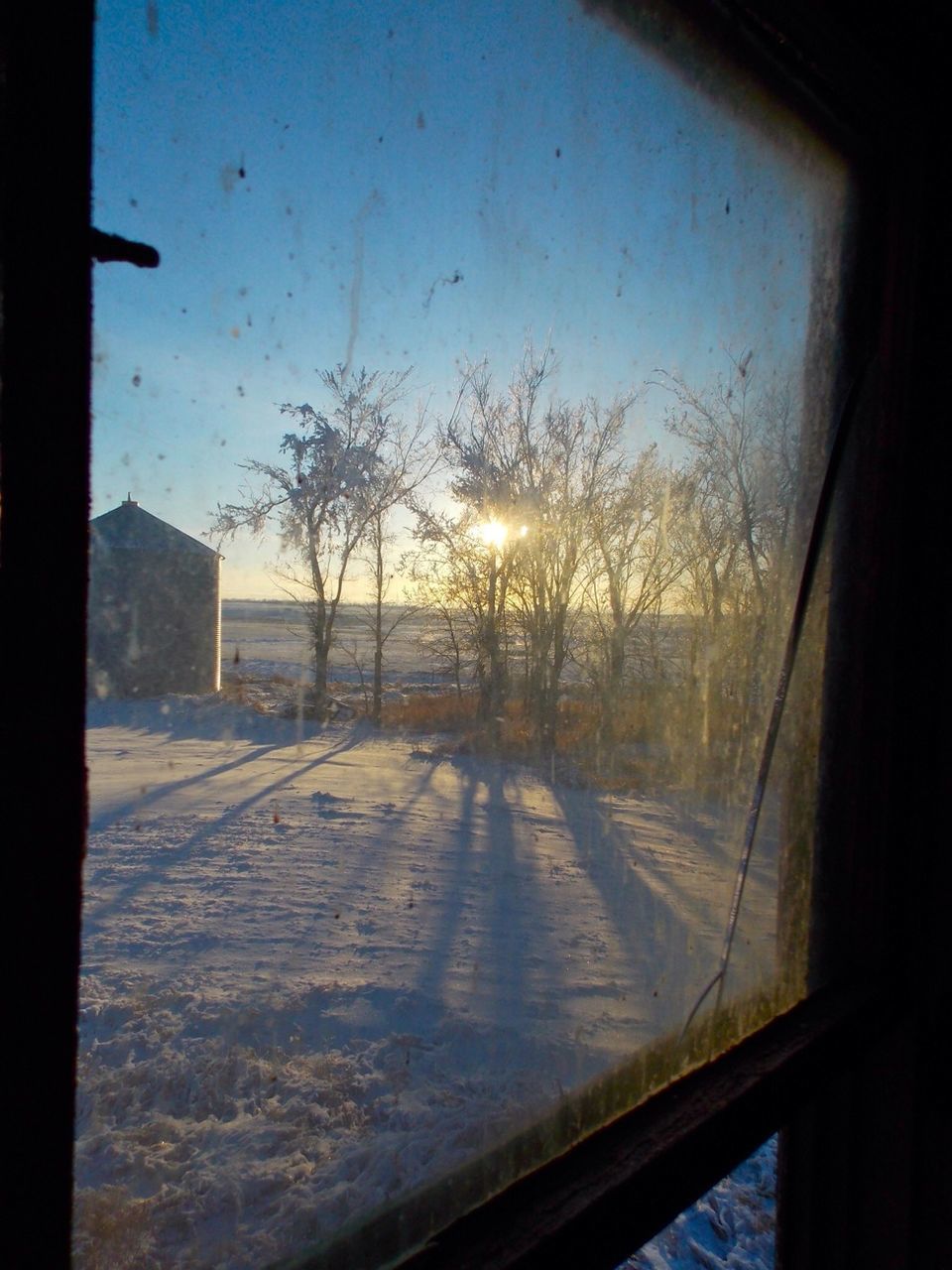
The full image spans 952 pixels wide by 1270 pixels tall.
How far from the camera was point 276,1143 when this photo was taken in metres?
0.74

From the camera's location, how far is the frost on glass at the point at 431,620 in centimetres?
62

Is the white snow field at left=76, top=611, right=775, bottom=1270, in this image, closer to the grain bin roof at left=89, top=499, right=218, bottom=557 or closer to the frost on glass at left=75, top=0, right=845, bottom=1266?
the frost on glass at left=75, top=0, right=845, bottom=1266

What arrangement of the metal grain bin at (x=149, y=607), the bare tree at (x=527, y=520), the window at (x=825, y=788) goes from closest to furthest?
the window at (x=825, y=788) → the metal grain bin at (x=149, y=607) → the bare tree at (x=527, y=520)

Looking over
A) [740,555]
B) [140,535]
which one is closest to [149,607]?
[140,535]

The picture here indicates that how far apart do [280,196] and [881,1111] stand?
5.12ft

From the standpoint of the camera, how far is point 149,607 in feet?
1.99

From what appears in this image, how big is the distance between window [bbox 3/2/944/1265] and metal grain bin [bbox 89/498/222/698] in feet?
0.26

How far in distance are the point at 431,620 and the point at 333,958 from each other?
0.46 meters

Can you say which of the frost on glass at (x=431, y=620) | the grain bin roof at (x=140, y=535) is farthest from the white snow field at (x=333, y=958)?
the grain bin roof at (x=140, y=535)

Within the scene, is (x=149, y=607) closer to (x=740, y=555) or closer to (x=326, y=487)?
(x=326, y=487)

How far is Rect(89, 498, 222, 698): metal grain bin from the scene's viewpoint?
0.51 m

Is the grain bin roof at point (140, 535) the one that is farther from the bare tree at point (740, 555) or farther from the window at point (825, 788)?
the bare tree at point (740, 555)

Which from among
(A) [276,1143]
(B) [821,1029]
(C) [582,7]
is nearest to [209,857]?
(A) [276,1143]

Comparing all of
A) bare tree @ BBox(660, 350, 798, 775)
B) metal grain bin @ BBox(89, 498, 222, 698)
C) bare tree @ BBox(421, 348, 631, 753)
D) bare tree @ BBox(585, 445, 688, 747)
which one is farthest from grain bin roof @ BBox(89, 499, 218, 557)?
bare tree @ BBox(660, 350, 798, 775)
